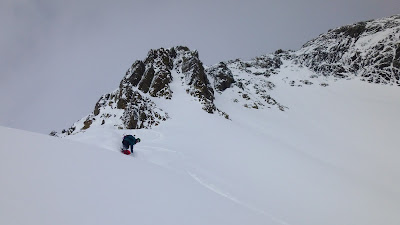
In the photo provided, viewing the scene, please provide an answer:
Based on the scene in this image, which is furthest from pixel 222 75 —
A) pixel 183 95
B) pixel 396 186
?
pixel 396 186

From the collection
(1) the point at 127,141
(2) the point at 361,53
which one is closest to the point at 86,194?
(1) the point at 127,141

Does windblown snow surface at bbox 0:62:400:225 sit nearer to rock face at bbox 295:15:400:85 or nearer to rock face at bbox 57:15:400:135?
rock face at bbox 57:15:400:135

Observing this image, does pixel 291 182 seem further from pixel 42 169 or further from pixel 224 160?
pixel 42 169

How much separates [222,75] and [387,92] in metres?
37.1

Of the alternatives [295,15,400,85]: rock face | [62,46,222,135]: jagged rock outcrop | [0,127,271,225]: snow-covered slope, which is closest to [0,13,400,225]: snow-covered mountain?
[0,127,271,225]: snow-covered slope

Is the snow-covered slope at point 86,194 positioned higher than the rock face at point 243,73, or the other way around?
the rock face at point 243,73

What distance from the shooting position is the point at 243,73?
53812mm

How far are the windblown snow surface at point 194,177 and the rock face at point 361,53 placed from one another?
26998mm

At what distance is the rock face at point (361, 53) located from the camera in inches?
1959

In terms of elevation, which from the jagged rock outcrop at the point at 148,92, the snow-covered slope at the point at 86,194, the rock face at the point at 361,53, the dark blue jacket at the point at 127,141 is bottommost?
the snow-covered slope at the point at 86,194

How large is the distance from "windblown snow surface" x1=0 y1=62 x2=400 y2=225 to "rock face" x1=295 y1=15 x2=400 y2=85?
26998mm

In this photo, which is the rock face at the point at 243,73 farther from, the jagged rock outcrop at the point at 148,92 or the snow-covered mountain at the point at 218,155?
the snow-covered mountain at the point at 218,155

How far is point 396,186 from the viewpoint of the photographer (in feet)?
60.9

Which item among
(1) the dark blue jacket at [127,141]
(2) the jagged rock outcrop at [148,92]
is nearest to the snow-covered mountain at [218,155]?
(2) the jagged rock outcrop at [148,92]
